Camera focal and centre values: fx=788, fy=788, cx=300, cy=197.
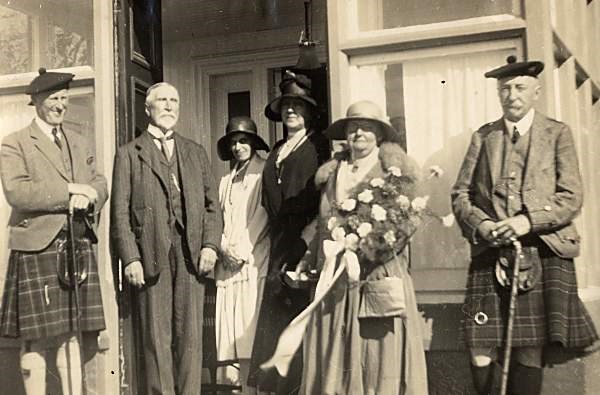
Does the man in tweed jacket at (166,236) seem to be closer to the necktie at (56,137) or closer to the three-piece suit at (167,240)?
the three-piece suit at (167,240)

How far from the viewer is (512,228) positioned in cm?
363

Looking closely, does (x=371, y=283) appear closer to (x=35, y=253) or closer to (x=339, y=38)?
(x=339, y=38)

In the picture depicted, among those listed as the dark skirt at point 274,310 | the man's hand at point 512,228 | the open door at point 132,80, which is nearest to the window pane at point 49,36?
the open door at point 132,80

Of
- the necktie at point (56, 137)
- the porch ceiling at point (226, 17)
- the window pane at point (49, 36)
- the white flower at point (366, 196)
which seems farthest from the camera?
the porch ceiling at point (226, 17)

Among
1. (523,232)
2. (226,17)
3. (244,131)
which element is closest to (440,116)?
(523,232)

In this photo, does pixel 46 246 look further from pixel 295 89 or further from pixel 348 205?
pixel 348 205

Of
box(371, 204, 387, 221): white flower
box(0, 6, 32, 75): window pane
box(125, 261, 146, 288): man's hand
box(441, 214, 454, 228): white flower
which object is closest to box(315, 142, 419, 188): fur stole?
box(371, 204, 387, 221): white flower

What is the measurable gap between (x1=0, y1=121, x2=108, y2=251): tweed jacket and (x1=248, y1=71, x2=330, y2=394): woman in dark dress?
116 centimetres

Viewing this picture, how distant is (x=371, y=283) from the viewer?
3814 millimetres

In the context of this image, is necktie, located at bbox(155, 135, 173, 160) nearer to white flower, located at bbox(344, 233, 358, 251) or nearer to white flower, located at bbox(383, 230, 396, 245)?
white flower, located at bbox(344, 233, 358, 251)

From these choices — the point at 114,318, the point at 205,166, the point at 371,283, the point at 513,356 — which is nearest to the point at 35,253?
the point at 114,318

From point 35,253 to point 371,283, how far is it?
1892 millimetres

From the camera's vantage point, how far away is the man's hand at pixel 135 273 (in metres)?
4.30

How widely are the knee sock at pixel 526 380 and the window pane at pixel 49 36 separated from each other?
3.02 meters
